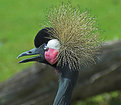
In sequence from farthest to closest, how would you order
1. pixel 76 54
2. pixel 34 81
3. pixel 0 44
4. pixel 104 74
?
1. pixel 0 44
2. pixel 104 74
3. pixel 34 81
4. pixel 76 54

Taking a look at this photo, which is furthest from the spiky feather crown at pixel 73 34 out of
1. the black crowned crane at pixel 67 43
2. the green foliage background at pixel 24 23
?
the green foliage background at pixel 24 23

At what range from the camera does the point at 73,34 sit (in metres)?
1.91

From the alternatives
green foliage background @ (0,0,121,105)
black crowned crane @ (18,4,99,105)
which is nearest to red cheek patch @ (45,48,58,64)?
black crowned crane @ (18,4,99,105)

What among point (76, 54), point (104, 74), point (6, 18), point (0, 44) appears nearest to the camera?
point (76, 54)

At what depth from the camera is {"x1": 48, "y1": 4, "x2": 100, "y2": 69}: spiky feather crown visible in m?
1.90

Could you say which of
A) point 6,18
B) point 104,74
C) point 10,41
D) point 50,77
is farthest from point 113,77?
point 6,18

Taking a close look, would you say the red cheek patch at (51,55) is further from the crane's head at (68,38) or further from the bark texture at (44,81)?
the bark texture at (44,81)

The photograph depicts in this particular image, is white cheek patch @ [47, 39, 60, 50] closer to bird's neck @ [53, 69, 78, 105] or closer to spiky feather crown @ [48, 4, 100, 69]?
spiky feather crown @ [48, 4, 100, 69]

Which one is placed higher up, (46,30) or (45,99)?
(46,30)

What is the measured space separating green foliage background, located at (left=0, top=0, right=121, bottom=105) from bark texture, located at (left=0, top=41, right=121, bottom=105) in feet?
4.98

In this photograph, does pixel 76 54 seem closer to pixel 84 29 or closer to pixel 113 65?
pixel 84 29

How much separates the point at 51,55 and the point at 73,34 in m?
0.19

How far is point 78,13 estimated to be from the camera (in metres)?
1.98

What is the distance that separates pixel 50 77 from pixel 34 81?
0.18m
